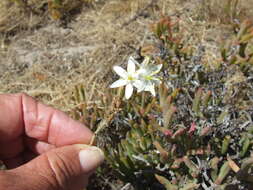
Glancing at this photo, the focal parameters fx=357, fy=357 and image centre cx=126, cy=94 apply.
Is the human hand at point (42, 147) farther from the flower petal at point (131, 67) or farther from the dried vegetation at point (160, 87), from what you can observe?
the flower petal at point (131, 67)

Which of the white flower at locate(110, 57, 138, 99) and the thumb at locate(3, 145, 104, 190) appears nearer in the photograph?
the thumb at locate(3, 145, 104, 190)

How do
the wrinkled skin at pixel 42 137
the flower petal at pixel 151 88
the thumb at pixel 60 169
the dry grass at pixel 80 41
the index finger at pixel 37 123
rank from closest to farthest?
the thumb at pixel 60 169 < the wrinkled skin at pixel 42 137 < the flower petal at pixel 151 88 < the index finger at pixel 37 123 < the dry grass at pixel 80 41

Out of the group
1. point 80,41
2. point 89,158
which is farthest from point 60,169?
point 80,41

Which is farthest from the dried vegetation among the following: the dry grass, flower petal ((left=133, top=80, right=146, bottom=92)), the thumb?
the thumb

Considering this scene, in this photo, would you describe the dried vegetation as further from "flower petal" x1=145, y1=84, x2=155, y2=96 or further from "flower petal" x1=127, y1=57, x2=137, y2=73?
"flower petal" x1=127, y1=57, x2=137, y2=73

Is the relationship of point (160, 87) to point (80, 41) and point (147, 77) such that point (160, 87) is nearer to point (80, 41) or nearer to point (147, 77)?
point (147, 77)

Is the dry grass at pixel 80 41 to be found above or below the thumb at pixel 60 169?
above

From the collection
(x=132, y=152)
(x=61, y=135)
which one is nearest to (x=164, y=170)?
(x=132, y=152)

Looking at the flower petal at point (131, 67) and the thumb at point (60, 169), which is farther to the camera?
the flower petal at point (131, 67)

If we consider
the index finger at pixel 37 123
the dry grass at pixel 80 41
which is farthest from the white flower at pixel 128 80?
the dry grass at pixel 80 41
